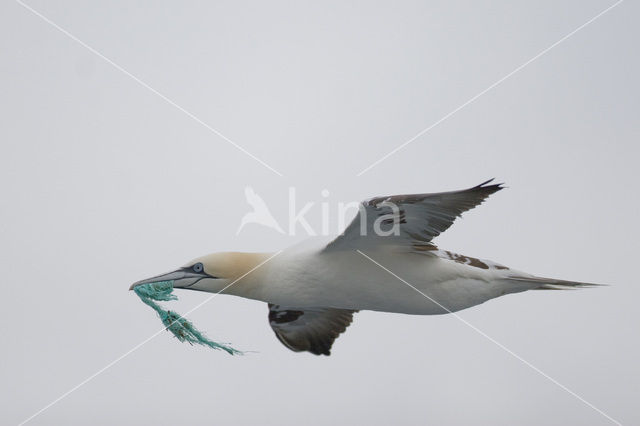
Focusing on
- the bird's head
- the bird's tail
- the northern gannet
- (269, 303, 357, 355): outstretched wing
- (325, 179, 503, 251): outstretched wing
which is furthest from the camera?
(269, 303, 357, 355): outstretched wing

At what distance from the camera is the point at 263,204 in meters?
9.26

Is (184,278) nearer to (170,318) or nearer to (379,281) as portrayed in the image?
(170,318)

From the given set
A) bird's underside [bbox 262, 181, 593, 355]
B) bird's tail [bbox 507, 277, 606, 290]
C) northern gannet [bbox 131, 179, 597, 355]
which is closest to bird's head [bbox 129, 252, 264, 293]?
northern gannet [bbox 131, 179, 597, 355]

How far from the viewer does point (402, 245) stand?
8188 mm

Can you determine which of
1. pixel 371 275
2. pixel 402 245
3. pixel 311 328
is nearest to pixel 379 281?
pixel 371 275

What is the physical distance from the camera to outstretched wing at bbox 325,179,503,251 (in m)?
7.20

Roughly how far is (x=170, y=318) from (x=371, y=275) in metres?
2.13

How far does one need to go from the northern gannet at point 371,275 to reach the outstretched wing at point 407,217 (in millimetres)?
19

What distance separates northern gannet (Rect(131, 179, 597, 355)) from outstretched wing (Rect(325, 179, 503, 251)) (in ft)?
0.06

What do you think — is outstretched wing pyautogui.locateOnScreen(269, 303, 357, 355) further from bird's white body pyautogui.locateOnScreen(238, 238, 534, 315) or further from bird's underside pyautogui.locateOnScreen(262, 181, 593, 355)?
bird's white body pyautogui.locateOnScreen(238, 238, 534, 315)

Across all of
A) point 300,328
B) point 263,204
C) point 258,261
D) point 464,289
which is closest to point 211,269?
point 258,261

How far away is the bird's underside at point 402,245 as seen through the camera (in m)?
7.28

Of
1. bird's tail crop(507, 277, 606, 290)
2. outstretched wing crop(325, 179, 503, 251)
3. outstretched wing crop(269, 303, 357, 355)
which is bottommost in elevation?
outstretched wing crop(269, 303, 357, 355)

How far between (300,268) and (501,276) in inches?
78.9
